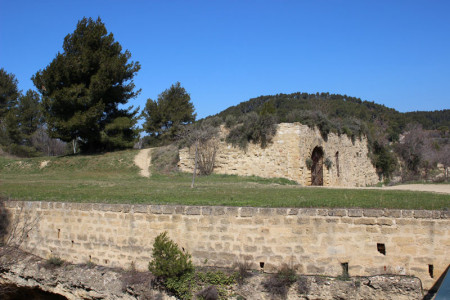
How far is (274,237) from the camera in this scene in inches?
278

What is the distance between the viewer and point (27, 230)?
9.01m

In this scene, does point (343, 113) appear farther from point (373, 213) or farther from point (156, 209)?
point (156, 209)

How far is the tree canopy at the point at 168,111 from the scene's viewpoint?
122 feet

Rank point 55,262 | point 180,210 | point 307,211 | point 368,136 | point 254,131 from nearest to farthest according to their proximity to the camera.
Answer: point 307,211, point 180,210, point 55,262, point 254,131, point 368,136

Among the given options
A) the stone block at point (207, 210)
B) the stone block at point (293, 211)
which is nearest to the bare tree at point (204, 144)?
the stone block at point (207, 210)

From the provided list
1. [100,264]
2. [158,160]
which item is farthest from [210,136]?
[100,264]

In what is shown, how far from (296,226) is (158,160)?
16.2 meters

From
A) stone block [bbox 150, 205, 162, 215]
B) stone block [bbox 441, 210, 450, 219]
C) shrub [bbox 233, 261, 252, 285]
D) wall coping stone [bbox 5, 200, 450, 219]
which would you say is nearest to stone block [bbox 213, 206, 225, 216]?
wall coping stone [bbox 5, 200, 450, 219]

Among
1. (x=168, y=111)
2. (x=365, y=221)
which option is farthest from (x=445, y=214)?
(x=168, y=111)

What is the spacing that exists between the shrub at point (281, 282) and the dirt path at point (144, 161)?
545 inches

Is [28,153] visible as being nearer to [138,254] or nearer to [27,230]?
[27,230]

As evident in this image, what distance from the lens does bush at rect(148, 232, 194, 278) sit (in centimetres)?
681

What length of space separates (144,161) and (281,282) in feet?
56.8

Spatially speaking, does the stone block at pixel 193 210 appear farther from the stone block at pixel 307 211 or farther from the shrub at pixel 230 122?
the shrub at pixel 230 122
